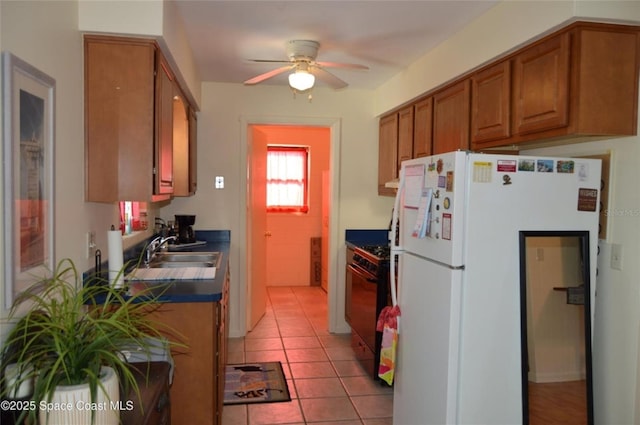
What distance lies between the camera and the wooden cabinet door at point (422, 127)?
11.6ft

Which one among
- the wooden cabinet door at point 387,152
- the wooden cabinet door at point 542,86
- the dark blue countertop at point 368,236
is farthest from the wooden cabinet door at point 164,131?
the dark blue countertop at point 368,236

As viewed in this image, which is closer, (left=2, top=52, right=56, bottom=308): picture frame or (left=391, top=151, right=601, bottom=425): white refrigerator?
(left=2, top=52, right=56, bottom=308): picture frame

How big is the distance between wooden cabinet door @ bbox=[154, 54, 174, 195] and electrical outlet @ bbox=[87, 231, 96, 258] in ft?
1.22

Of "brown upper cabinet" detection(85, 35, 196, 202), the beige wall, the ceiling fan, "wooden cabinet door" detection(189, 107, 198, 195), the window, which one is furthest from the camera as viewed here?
the window

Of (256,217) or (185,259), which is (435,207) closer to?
(185,259)

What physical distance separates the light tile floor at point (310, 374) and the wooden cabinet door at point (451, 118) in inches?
69.7

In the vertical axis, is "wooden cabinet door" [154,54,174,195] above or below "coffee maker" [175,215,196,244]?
above

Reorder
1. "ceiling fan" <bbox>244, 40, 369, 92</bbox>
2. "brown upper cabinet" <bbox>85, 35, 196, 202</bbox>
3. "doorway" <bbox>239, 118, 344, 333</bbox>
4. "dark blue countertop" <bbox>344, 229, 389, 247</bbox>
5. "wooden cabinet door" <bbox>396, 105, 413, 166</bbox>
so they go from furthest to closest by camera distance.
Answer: "dark blue countertop" <bbox>344, 229, 389, 247</bbox> → "doorway" <bbox>239, 118, 344, 333</bbox> → "wooden cabinet door" <bbox>396, 105, 413, 166</bbox> → "ceiling fan" <bbox>244, 40, 369, 92</bbox> → "brown upper cabinet" <bbox>85, 35, 196, 202</bbox>

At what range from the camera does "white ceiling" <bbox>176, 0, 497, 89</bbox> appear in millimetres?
2633

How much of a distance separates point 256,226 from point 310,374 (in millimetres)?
1663

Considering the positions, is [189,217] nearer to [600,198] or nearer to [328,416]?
[328,416]

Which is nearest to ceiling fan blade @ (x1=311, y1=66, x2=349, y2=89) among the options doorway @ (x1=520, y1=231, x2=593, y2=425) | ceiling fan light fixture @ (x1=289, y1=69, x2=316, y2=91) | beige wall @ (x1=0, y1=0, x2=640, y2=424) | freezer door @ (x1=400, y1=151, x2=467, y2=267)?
ceiling fan light fixture @ (x1=289, y1=69, x2=316, y2=91)

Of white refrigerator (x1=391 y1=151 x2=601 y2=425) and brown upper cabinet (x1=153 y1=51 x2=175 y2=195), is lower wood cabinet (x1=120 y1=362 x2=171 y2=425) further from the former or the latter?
white refrigerator (x1=391 y1=151 x2=601 y2=425)

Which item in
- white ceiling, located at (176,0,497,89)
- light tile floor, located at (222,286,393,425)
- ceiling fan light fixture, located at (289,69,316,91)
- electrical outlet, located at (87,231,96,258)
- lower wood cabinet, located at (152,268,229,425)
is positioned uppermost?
white ceiling, located at (176,0,497,89)
